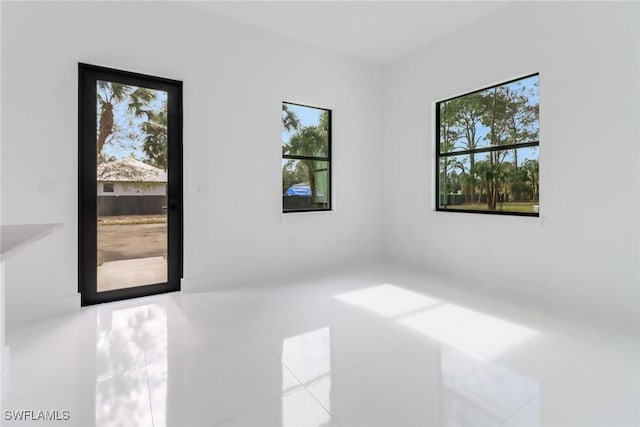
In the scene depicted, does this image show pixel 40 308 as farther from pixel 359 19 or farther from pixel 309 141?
pixel 359 19

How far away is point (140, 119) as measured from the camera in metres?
3.18

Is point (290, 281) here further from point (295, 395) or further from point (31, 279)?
point (31, 279)

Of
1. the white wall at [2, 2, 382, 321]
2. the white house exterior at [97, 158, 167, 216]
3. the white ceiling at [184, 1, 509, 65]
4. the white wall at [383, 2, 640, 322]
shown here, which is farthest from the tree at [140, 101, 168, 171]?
the white wall at [383, 2, 640, 322]

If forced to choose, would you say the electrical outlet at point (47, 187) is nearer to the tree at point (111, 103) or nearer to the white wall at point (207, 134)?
the white wall at point (207, 134)

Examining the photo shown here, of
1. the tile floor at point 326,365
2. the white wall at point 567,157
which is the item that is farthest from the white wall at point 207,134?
the white wall at point 567,157

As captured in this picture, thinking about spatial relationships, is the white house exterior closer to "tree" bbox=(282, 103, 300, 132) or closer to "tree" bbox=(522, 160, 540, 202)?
"tree" bbox=(282, 103, 300, 132)

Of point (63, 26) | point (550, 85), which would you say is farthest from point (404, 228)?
point (63, 26)

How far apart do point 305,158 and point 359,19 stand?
176cm

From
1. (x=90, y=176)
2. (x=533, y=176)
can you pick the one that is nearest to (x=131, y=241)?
(x=90, y=176)

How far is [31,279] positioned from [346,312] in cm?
279

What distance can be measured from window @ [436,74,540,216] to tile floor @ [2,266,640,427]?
1202 millimetres

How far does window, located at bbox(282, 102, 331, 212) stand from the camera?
13.5 ft

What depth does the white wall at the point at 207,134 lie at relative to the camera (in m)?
2.65

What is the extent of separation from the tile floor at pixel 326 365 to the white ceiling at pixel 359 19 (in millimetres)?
3110
